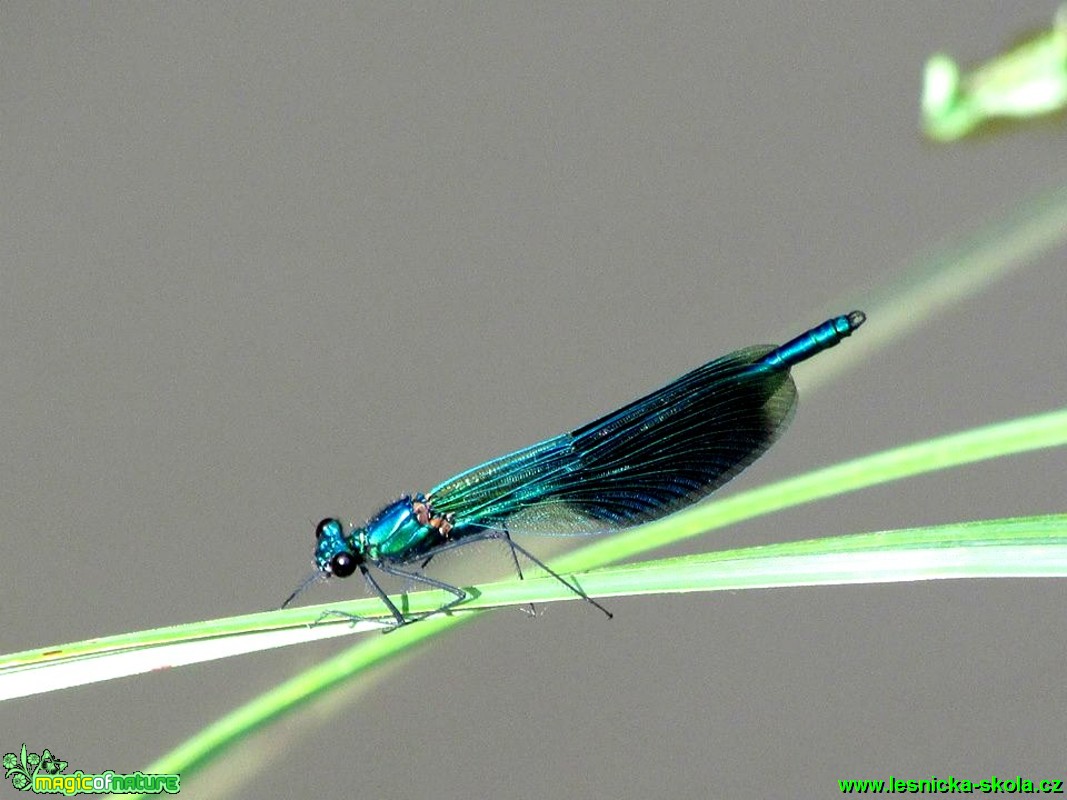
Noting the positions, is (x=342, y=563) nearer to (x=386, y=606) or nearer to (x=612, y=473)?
(x=386, y=606)

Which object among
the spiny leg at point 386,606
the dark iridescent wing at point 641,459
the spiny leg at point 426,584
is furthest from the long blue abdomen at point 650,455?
the spiny leg at point 386,606

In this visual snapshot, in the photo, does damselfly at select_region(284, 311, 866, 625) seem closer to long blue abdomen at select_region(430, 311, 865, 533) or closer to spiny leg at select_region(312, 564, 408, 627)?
long blue abdomen at select_region(430, 311, 865, 533)

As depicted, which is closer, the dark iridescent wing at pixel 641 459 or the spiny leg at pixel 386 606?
the spiny leg at pixel 386 606

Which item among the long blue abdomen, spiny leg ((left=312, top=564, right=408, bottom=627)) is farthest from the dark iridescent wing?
spiny leg ((left=312, top=564, right=408, bottom=627))

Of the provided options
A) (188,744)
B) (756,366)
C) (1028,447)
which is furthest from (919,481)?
(188,744)

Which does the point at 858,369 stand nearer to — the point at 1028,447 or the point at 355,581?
the point at 1028,447

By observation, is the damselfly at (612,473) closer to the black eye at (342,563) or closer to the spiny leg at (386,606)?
the black eye at (342,563)

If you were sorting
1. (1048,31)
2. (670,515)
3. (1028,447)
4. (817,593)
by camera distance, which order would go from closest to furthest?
1. (1028,447)
2. (670,515)
3. (817,593)
4. (1048,31)
